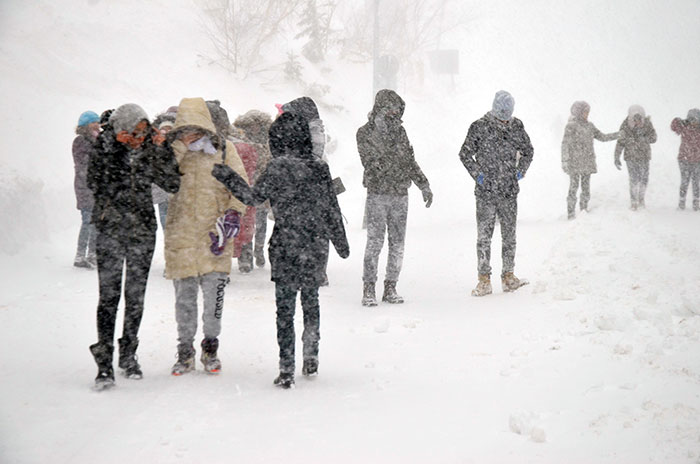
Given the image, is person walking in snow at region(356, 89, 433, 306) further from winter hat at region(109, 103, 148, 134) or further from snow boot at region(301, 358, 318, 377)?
winter hat at region(109, 103, 148, 134)

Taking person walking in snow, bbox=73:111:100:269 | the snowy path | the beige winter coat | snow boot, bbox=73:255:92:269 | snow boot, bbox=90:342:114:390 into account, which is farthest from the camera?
snow boot, bbox=73:255:92:269

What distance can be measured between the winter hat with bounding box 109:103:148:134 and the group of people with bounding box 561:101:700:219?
32.5 feet

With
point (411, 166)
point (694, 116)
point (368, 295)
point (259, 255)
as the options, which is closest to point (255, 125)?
point (259, 255)

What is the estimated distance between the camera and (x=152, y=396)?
14.8 ft

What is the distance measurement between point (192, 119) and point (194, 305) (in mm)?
1525

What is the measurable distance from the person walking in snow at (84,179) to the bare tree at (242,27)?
18.1 meters

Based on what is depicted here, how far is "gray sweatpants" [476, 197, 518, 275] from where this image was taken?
7.77m

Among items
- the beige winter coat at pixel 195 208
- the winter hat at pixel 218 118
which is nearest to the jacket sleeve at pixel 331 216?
the beige winter coat at pixel 195 208

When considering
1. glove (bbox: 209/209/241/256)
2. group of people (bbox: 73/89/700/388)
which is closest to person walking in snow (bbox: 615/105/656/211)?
A: group of people (bbox: 73/89/700/388)

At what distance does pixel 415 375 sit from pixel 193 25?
26133mm

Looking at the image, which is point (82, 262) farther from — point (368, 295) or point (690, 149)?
point (690, 149)

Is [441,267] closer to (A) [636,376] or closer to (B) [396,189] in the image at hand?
(B) [396,189]

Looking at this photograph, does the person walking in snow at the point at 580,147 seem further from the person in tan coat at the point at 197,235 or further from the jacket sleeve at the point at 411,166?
the person in tan coat at the point at 197,235

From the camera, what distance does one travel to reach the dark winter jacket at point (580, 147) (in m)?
12.5
